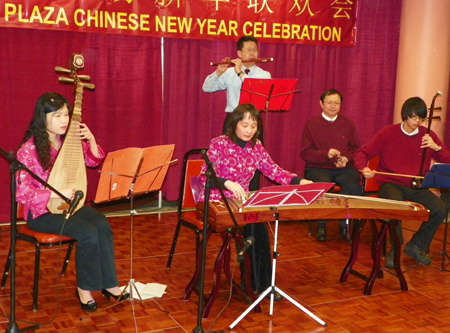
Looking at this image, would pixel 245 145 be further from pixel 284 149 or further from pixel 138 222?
pixel 284 149

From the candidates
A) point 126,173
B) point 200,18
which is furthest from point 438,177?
point 200,18

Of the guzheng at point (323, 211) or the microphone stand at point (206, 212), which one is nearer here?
the microphone stand at point (206, 212)

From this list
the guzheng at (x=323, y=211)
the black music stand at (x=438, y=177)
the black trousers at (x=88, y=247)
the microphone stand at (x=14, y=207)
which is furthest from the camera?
the black music stand at (x=438, y=177)

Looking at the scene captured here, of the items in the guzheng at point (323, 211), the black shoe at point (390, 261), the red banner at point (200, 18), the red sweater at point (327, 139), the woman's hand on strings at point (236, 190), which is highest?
the red banner at point (200, 18)

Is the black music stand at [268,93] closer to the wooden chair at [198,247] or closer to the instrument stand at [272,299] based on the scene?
the wooden chair at [198,247]

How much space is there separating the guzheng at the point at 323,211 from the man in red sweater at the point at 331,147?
132 centimetres

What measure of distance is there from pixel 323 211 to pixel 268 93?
5.11ft

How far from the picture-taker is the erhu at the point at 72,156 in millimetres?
3051

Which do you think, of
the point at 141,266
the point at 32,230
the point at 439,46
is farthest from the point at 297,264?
the point at 439,46

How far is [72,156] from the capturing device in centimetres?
310

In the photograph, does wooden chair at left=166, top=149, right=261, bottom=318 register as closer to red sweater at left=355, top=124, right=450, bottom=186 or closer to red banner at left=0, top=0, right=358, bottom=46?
red sweater at left=355, top=124, right=450, bottom=186

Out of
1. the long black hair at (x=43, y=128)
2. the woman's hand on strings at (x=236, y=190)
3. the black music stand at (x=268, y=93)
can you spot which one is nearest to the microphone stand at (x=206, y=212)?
the woman's hand on strings at (x=236, y=190)

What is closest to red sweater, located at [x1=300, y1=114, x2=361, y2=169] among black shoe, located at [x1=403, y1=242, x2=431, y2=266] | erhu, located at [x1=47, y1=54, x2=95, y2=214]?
black shoe, located at [x1=403, y1=242, x2=431, y2=266]

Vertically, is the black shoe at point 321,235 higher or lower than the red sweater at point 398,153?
lower
